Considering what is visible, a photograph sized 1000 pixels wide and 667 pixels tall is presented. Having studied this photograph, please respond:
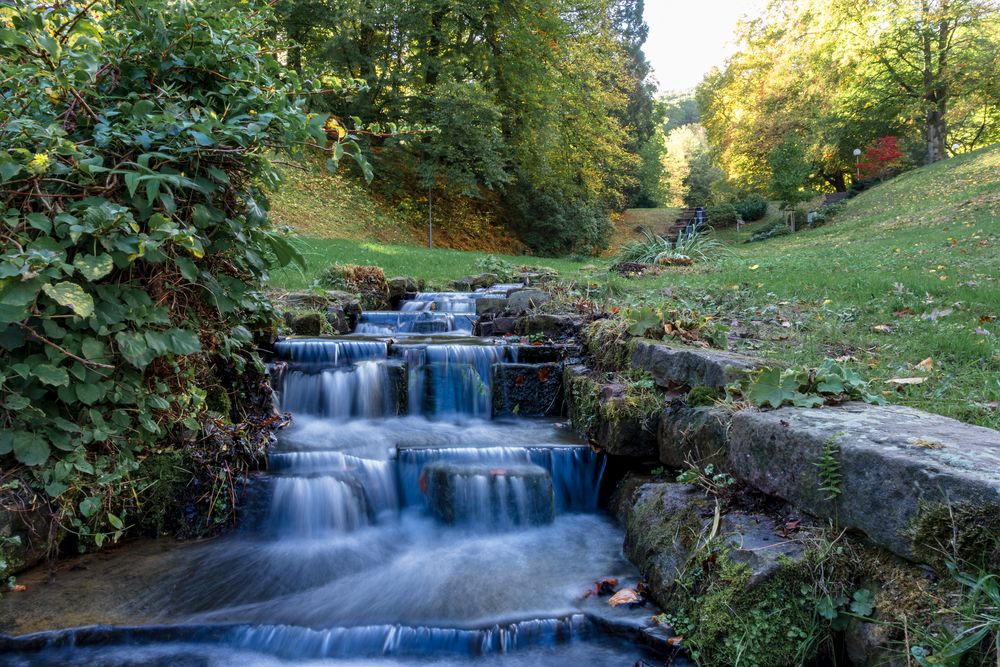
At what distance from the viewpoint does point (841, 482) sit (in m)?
2.28

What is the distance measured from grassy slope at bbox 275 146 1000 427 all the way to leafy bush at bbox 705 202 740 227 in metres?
22.1

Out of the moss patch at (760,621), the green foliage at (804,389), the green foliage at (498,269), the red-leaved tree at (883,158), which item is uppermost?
the red-leaved tree at (883,158)

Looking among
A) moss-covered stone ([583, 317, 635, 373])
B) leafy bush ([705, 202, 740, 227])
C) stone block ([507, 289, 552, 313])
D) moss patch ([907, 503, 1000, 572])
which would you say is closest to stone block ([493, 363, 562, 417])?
moss-covered stone ([583, 317, 635, 373])

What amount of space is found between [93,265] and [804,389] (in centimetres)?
357

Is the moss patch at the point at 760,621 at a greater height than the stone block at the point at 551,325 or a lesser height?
lesser

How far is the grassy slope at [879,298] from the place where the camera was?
157 inches

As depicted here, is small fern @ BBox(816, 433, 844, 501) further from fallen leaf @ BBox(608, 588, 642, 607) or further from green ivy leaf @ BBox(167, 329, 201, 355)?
green ivy leaf @ BBox(167, 329, 201, 355)

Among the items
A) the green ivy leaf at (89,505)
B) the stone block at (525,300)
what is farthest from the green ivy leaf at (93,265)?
the stone block at (525,300)

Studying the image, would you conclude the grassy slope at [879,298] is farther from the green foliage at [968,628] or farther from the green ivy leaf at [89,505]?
the green ivy leaf at [89,505]

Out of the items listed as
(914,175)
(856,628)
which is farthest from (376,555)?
(914,175)

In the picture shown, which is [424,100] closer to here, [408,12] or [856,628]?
[408,12]

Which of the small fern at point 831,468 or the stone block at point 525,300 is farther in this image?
the stone block at point 525,300

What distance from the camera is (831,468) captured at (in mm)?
2307

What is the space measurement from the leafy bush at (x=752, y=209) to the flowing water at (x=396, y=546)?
122 feet
